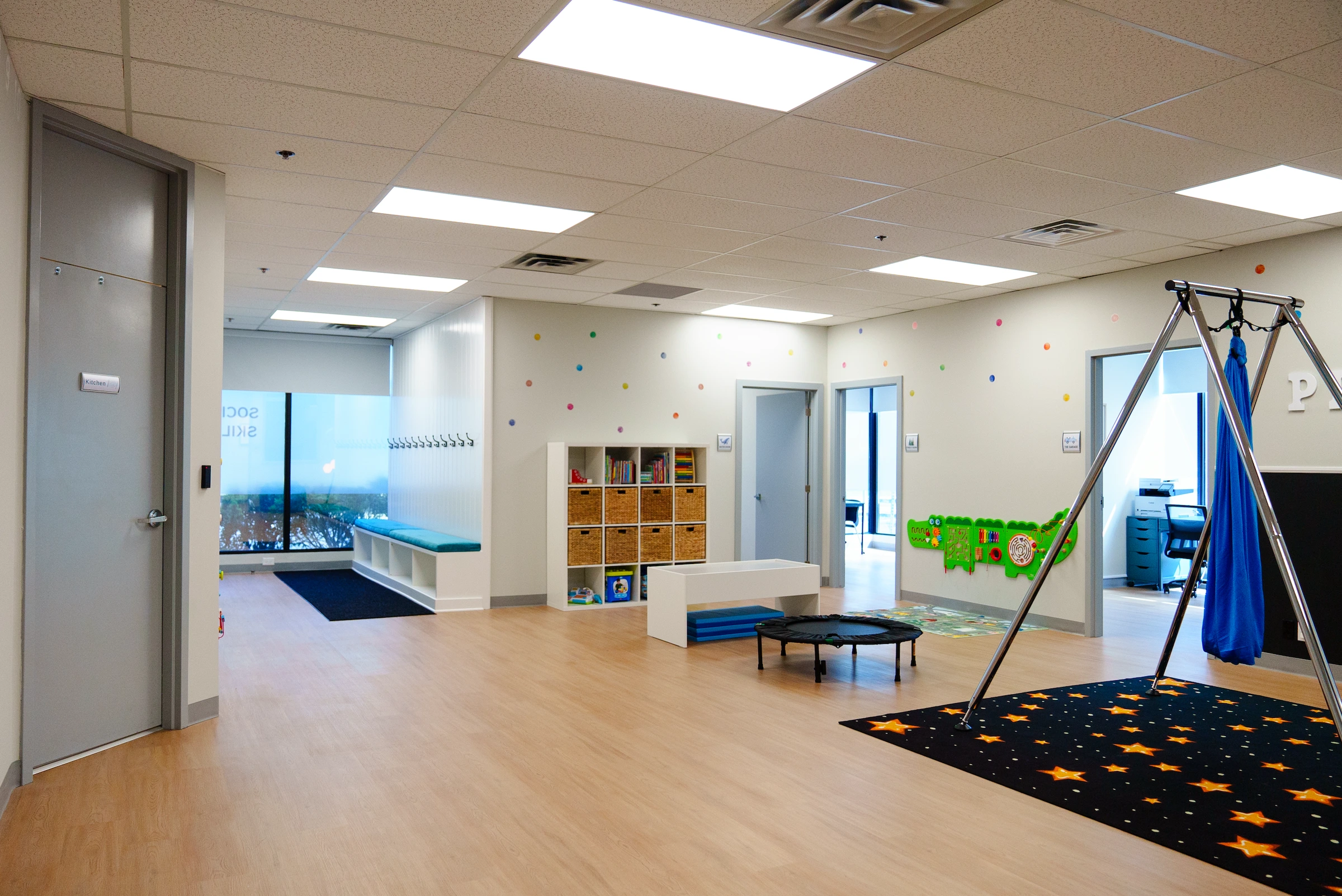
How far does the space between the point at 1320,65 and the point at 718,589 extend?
4528 mm

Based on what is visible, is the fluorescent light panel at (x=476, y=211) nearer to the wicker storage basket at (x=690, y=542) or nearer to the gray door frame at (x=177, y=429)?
the gray door frame at (x=177, y=429)

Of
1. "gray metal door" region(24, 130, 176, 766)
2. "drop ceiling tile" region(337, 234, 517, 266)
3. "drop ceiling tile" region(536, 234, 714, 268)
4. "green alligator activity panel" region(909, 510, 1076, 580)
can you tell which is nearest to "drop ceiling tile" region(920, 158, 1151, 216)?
"drop ceiling tile" region(536, 234, 714, 268)

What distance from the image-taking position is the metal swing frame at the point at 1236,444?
11.4 ft

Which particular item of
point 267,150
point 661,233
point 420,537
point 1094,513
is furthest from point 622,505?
point 267,150

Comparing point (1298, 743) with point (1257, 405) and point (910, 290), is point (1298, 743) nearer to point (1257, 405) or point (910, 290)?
point (1257, 405)

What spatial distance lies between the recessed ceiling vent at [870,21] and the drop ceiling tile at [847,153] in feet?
2.34

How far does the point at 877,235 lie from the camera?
5988 mm

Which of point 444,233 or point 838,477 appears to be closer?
point 444,233

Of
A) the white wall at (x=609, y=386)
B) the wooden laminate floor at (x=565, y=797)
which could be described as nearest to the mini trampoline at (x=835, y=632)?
the wooden laminate floor at (x=565, y=797)

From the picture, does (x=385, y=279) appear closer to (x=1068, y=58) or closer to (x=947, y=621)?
(x=947, y=621)

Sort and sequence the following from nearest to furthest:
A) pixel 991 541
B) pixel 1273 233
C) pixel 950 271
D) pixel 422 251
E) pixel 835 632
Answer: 1. pixel 835 632
2. pixel 1273 233
3. pixel 422 251
4. pixel 950 271
5. pixel 991 541

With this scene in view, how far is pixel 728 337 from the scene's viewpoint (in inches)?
373

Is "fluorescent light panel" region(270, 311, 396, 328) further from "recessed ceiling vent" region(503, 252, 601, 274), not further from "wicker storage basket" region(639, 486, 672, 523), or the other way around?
"wicker storage basket" region(639, 486, 672, 523)

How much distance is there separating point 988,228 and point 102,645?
5.17m
